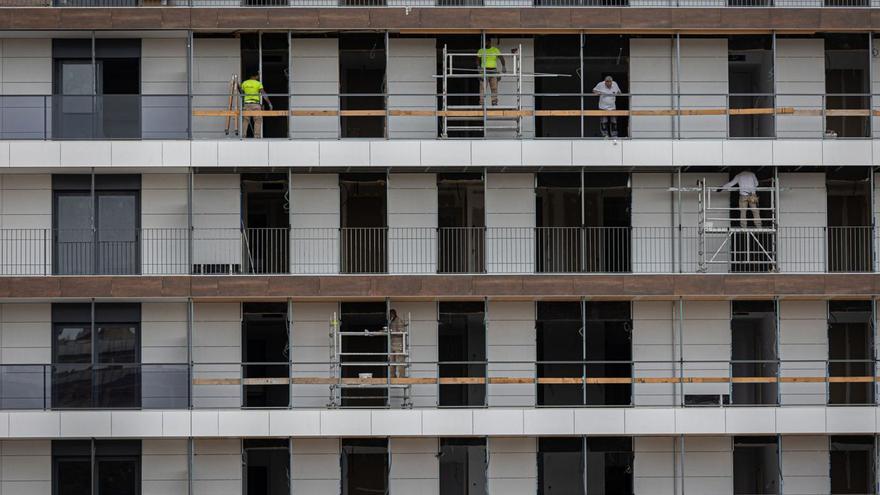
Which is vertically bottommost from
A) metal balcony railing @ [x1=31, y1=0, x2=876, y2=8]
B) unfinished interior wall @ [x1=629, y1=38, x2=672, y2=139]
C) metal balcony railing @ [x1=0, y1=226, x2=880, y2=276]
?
metal balcony railing @ [x1=0, y1=226, x2=880, y2=276]

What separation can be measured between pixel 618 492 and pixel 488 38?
11574 mm

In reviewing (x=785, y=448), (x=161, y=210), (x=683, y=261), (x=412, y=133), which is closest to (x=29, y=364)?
(x=161, y=210)

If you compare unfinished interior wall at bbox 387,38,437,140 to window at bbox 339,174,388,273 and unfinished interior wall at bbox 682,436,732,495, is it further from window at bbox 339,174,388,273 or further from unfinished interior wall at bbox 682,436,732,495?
unfinished interior wall at bbox 682,436,732,495

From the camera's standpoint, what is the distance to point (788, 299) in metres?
38.8

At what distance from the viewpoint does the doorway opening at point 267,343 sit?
38.4m

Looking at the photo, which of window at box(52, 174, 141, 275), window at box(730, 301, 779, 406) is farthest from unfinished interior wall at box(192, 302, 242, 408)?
window at box(730, 301, 779, 406)

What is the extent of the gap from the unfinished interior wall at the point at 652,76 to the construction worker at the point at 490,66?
326cm

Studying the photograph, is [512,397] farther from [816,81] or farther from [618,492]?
[816,81]

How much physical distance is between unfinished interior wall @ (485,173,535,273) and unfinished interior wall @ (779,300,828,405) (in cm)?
643

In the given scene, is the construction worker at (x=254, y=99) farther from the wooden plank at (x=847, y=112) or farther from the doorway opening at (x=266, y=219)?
the wooden plank at (x=847, y=112)

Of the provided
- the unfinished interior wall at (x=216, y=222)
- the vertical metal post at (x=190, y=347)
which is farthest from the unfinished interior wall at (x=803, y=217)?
the vertical metal post at (x=190, y=347)

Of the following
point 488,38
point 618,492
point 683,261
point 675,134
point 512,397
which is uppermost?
point 488,38

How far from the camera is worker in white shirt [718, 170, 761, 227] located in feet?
126

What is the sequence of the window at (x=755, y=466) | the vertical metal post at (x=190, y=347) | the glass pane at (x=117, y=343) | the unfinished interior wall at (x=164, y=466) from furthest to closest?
the window at (x=755, y=466), the glass pane at (x=117, y=343), the unfinished interior wall at (x=164, y=466), the vertical metal post at (x=190, y=347)
